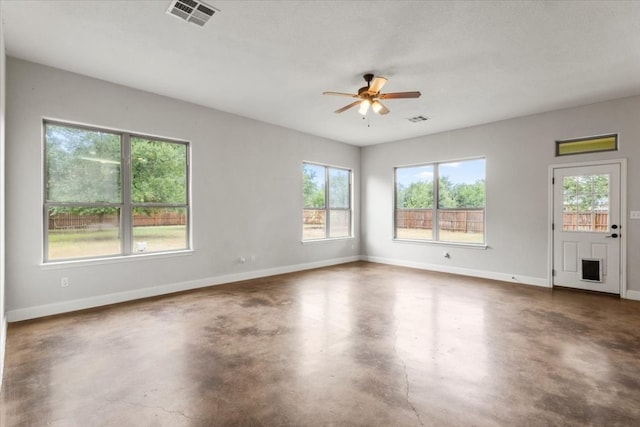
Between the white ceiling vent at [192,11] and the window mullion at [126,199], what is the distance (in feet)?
7.91

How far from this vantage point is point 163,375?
2514mm

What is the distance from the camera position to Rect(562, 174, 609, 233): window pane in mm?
4949

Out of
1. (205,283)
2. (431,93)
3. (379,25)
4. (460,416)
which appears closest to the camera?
(460,416)

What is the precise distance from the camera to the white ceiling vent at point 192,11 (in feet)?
8.75

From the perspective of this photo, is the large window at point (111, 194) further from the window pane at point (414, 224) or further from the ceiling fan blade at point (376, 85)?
the window pane at point (414, 224)

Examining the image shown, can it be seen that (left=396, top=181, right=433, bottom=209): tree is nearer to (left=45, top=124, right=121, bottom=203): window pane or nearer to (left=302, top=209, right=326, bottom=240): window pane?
(left=302, top=209, right=326, bottom=240): window pane

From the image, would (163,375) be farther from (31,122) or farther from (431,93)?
(431,93)

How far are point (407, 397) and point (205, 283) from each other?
4.02 m

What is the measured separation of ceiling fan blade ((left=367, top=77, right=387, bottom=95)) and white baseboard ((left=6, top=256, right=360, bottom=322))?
3.88m

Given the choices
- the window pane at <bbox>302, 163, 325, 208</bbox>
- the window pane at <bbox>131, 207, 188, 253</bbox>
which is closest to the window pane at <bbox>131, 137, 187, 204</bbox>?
the window pane at <bbox>131, 207, 188, 253</bbox>

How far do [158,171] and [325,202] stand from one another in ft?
12.3

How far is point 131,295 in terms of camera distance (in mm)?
4516

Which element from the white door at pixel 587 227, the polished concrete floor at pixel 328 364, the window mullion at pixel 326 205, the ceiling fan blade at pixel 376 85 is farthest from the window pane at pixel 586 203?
the window mullion at pixel 326 205

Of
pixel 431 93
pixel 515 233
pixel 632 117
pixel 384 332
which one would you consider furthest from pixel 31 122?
pixel 632 117
